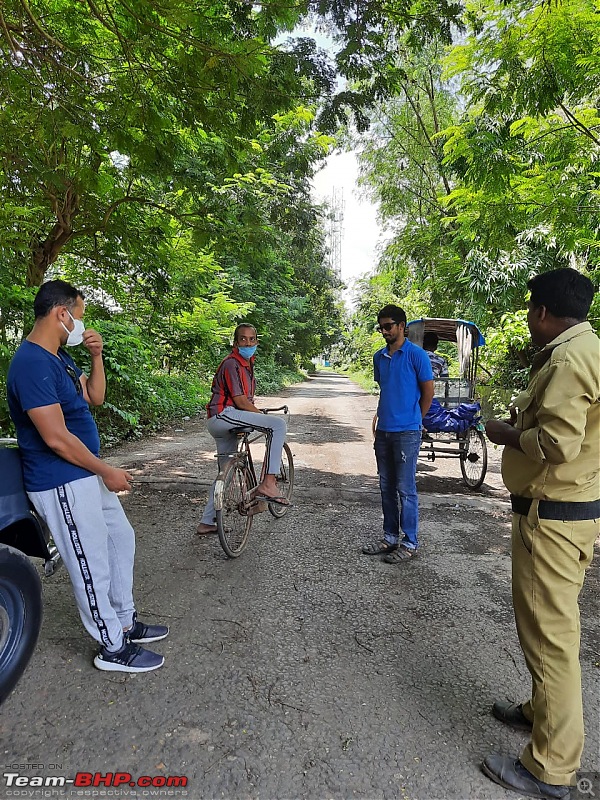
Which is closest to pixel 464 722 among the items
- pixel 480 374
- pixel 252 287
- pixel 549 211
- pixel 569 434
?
pixel 569 434

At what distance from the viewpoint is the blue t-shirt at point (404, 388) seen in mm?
4523

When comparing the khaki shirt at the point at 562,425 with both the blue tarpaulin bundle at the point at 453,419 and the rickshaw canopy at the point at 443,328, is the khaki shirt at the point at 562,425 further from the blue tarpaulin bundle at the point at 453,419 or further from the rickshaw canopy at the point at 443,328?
the rickshaw canopy at the point at 443,328

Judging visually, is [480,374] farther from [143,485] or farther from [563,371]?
[563,371]

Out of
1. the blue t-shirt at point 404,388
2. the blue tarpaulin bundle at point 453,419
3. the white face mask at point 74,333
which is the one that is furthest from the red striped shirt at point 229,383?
the blue tarpaulin bundle at point 453,419

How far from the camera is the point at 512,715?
2.49 meters

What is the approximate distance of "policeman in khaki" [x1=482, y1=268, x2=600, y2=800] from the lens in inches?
78.8

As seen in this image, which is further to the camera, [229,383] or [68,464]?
[229,383]

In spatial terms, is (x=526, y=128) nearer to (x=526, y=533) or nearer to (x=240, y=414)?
(x=240, y=414)

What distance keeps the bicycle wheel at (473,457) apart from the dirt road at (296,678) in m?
2.06

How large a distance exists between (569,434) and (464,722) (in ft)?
4.91
